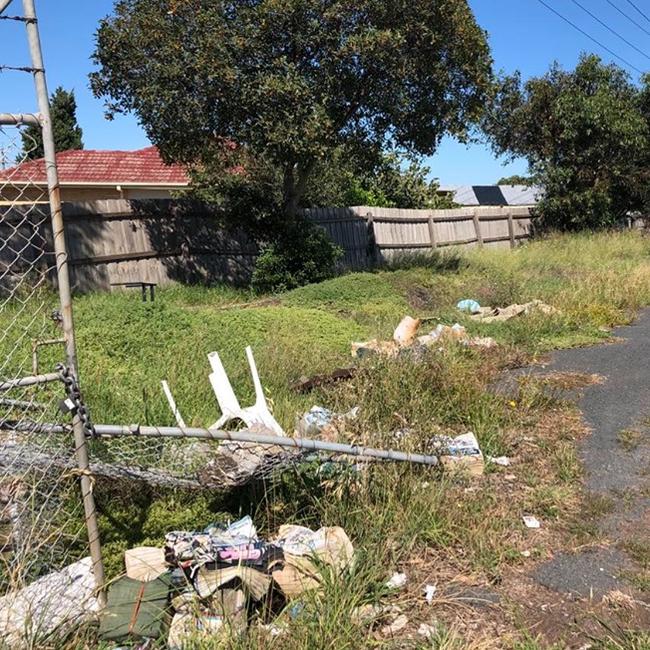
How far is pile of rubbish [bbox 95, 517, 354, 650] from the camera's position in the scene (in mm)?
2551

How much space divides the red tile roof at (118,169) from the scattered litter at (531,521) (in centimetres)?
1831

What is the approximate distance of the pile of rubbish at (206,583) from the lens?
2.55 m

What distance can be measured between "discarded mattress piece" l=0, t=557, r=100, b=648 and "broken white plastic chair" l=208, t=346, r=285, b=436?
1.63 metres

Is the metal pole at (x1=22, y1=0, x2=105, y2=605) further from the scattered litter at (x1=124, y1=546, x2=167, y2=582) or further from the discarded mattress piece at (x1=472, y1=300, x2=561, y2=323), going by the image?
the discarded mattress piece at (x1=472, y1=300, x2=561, y2=323)

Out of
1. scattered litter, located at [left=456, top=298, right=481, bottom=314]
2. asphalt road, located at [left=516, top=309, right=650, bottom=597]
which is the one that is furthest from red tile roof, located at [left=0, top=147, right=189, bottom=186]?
asphalt road, located at [left=516, top=309, right=650, bottom=597]

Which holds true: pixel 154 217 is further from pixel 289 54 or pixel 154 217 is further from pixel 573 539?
pixel 573 539

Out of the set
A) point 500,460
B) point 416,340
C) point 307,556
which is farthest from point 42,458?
point 416,340

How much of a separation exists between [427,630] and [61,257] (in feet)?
6.71

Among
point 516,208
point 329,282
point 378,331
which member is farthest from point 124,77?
point 516,208

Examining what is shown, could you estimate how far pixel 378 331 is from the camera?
27.9 ft

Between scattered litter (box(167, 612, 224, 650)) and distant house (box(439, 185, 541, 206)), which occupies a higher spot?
distant house (box(439, 185, 541, 206))

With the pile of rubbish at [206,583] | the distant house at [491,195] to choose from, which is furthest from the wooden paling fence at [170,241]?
the distant house at [491,195]

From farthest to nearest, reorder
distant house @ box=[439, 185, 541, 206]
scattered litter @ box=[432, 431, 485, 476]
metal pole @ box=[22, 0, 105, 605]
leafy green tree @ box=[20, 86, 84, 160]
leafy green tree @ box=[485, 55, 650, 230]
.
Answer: distant house @ box=[439, 185, 541, 206]
leafy green tree @ box=[20, 86, 84, 160]
leafy green tree @ box=[485, 55, 650, 230]
scattered litter @ box=[432, 431, 485, 476]
metal pole @ box=[22, 0, 105, 605]

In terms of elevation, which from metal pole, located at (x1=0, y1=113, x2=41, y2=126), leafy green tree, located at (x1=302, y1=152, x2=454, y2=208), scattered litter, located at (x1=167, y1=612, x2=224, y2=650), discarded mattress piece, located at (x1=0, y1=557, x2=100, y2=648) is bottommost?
scattered litter, located at (x1=167, y1=612, x2=224, y2=650)
